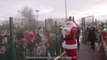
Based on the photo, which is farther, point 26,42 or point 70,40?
point 70,40

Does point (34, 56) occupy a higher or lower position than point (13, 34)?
lower

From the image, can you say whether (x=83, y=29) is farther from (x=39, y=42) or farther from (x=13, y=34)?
(x=13, y=34)

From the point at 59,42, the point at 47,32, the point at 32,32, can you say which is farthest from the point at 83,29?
the point at 32,32

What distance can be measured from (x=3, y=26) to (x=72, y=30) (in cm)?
276

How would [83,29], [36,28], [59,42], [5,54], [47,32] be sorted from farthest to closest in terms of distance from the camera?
1. [83,29]
2. [59,42]
3. [47,32]
4. [36,28]
5. [5,54]

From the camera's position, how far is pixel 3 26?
424 inches

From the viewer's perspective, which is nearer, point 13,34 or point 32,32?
point 13,34

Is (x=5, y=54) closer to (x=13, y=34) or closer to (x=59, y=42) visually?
(x=13, y=34)

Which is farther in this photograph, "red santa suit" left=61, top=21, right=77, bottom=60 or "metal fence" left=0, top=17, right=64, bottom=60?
"red santa suit" left=61, top=21, right=77, bottom=60

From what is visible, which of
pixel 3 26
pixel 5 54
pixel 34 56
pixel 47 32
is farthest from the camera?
pixel 47 32

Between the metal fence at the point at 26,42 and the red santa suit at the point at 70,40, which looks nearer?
the metal fence at the point at 26,42

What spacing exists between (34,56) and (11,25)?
6.35 ft

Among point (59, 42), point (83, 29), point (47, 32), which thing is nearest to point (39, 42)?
point (47, 32)

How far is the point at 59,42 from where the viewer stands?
57.8ft
